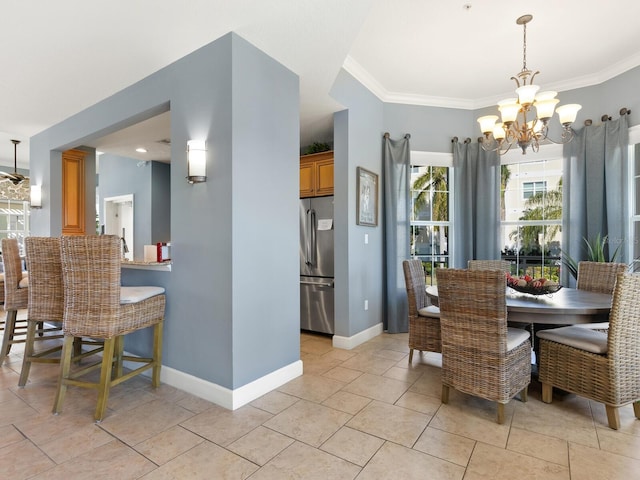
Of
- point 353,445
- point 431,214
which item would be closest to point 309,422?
point 353,445

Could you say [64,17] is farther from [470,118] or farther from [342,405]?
[470,118]

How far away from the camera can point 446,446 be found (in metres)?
1.92

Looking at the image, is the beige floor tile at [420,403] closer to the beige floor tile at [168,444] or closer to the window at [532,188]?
the beige floor tile at [168,444]

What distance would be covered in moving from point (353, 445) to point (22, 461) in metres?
1.72

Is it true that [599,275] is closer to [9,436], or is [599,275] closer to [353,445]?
[353,445]

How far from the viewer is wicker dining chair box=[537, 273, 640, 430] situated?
2.07m

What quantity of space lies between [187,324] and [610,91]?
503cm

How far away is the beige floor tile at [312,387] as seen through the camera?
8.34 feet

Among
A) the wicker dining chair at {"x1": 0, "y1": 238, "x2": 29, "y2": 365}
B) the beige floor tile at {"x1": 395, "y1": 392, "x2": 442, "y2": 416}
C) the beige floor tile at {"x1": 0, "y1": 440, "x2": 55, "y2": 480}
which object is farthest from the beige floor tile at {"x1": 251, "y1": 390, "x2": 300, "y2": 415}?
the wicker dining chair at {"x1": 0, "y1": 238, "x2": 29, "y2": 365}

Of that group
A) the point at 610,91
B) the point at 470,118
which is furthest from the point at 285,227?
the point at 610,91

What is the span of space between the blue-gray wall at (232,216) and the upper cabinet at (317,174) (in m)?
1.21

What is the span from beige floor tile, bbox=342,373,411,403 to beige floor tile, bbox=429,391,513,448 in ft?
1.15

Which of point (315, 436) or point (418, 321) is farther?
point (418, 321)

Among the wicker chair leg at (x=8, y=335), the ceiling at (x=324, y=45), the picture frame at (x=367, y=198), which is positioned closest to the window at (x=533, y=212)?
the ceiling at (x=324, y=45)
